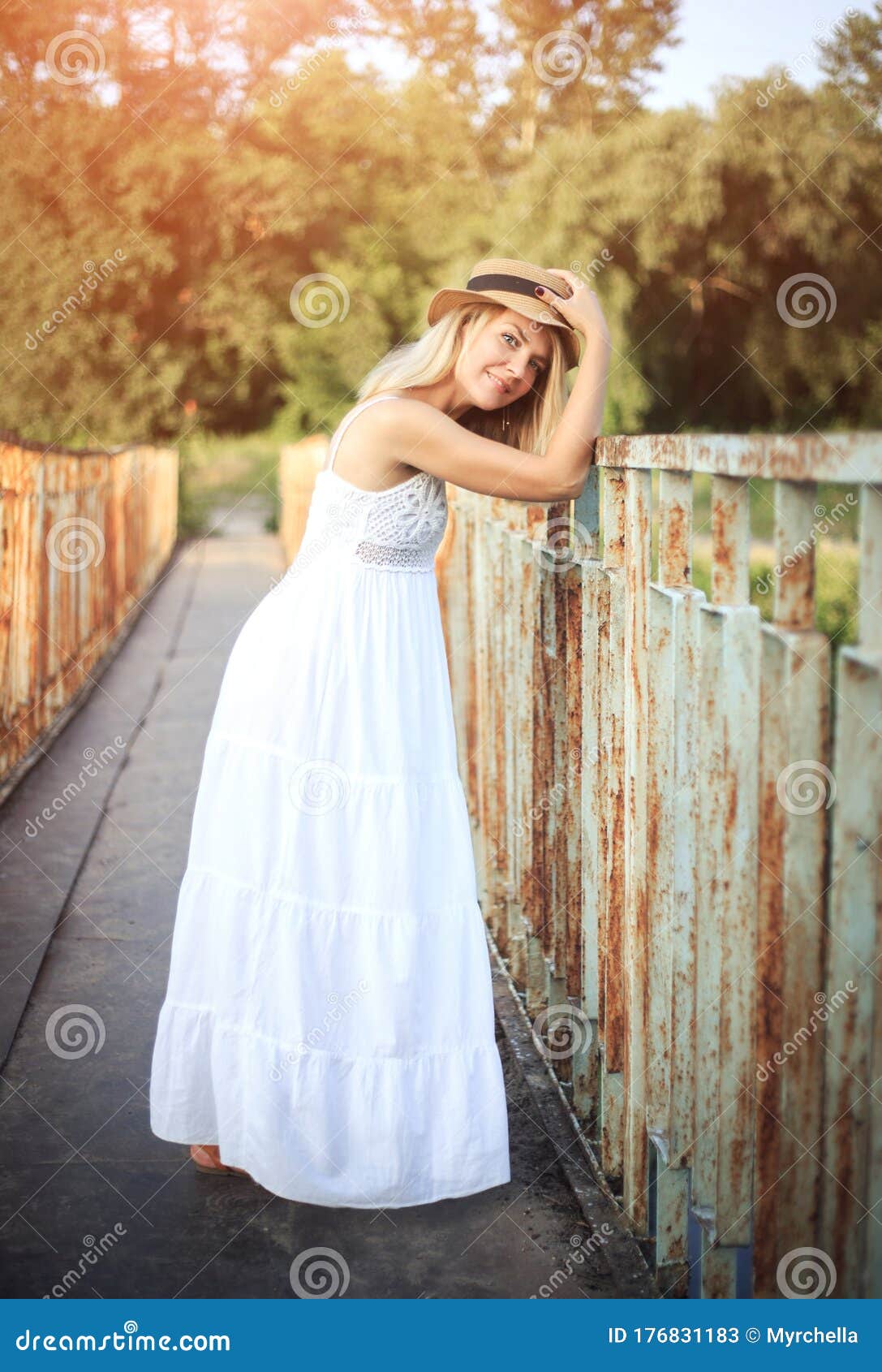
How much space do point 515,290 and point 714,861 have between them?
4.23 ft

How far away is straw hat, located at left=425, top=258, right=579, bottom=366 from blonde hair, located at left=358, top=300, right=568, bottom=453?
35 mm

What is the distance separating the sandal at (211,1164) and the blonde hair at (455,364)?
5.12 feet

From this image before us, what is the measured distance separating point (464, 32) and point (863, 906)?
32250 millimetres

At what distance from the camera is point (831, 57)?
30.1m

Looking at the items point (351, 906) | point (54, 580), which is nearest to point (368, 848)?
point (351, 906)

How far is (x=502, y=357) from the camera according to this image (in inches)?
110

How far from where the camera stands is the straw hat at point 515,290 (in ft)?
9.00

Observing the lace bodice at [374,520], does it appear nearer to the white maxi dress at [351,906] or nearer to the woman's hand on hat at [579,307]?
the white maxi dress at [351,906]

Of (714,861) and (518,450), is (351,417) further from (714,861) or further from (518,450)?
(714,861)

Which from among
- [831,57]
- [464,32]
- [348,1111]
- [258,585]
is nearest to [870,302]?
[831,57]

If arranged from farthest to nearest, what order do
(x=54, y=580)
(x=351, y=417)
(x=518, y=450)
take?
(x=54, y=580) < (x=351, y=417) < (x=518, y=450)

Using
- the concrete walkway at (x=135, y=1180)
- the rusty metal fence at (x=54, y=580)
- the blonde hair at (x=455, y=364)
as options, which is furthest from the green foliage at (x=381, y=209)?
the blonde hair at (x=455, y=364)

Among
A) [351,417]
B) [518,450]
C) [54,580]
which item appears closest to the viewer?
[518,450]
